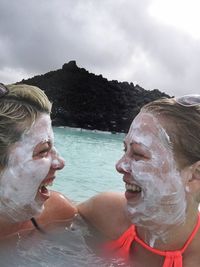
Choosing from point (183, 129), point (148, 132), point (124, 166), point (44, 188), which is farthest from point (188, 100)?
point (44, 188)

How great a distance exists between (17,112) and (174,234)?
148 centimetres

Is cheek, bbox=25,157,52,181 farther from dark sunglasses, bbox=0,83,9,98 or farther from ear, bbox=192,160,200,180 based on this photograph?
ear, bbox=192,160,200,180

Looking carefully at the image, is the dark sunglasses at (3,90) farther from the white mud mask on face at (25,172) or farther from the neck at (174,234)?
the neck at (174,234)

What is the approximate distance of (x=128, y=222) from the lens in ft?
12.0

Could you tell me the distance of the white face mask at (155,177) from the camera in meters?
3.04

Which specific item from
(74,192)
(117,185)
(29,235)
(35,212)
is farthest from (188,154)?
(117,185)

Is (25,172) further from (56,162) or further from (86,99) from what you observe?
(86,99)

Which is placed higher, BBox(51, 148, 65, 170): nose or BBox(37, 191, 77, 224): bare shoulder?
BBox(51, 148, 65, 170): nose

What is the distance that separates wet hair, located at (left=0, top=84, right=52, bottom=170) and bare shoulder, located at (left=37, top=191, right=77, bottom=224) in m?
0.97

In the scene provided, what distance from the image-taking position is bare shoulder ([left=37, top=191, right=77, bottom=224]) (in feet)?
13.3

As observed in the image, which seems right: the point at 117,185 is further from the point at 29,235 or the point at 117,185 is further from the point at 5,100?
the point at 5,100

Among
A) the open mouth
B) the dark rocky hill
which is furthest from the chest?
the dark rocky hill

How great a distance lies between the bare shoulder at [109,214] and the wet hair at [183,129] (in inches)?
35.4

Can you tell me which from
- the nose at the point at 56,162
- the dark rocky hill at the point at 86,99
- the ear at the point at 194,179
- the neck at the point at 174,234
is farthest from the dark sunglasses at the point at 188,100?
the dark rocky hill at the point at 86,99
